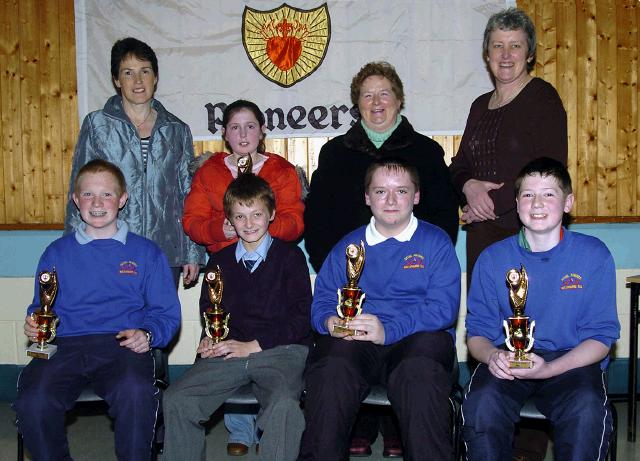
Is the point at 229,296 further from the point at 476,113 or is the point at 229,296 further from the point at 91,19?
the point at 91,19

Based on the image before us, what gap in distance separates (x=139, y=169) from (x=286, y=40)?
4.68 feet

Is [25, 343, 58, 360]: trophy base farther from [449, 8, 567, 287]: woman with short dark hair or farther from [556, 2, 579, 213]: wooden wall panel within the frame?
[556, 2, 579, 213]: wooden wall panel

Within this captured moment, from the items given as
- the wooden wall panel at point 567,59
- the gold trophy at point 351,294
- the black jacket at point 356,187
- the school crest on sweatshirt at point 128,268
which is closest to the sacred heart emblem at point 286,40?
the black jacket at point 356,187

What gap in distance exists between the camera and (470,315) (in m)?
3.10

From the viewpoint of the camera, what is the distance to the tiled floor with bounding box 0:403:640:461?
12.3 ft

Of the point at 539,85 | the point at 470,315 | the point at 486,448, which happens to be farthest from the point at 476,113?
the point at 486,448

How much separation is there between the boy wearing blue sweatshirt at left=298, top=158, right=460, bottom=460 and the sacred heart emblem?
1.57 m

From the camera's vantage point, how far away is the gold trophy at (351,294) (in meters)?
3.00

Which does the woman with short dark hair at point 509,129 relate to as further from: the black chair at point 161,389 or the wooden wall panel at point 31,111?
the wooden wall panel at point 31,111

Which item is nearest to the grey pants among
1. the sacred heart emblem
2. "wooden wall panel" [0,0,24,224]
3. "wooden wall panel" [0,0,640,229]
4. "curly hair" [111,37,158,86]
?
"curly hair" [111,37,158,86]

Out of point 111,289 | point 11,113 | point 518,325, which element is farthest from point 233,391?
point 11,113

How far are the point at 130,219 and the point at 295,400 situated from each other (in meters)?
1.44

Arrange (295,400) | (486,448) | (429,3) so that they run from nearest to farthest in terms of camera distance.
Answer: (486,448) < (295,400) < (429,3)

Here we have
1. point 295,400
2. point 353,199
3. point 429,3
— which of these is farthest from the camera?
point 429,3
